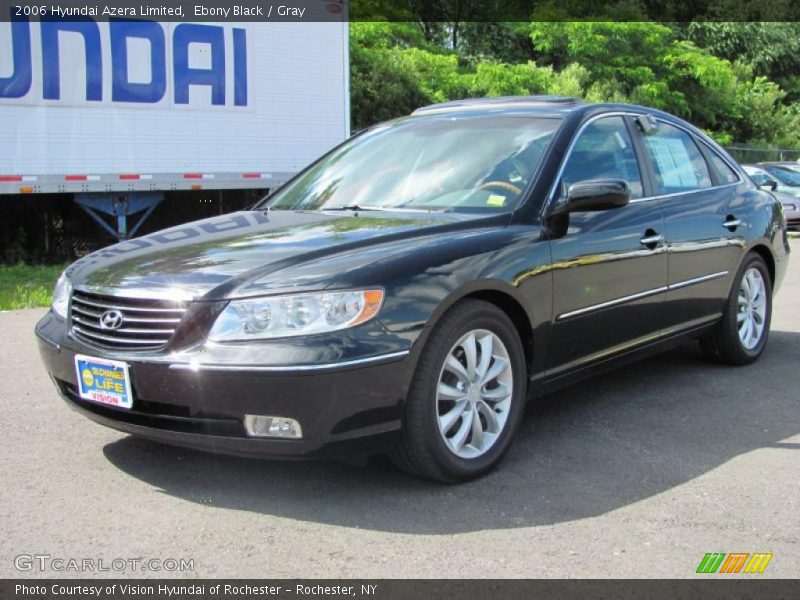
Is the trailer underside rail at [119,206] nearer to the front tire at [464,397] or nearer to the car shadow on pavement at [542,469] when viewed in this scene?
the car shadow on pavement at [542,469]

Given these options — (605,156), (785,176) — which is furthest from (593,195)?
(785,176)

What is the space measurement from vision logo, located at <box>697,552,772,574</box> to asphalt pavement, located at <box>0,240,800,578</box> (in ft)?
0.10

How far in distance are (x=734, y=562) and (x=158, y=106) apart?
35.6 feet

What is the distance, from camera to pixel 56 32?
445 inches

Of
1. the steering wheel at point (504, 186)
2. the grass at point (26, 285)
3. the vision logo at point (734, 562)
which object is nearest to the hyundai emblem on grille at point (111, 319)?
the steering wheel at point (504, 186)

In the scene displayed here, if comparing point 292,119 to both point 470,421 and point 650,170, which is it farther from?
point 470,421

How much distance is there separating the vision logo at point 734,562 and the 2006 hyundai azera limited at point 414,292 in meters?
1.02

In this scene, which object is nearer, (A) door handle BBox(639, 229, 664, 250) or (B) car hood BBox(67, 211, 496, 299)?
(B) car hood BBox(67, 211, 496, 299)

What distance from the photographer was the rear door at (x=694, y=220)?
5.04 m

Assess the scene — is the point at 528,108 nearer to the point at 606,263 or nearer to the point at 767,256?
the point at 606,263

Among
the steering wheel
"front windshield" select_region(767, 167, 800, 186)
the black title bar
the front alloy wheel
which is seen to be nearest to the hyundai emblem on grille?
the front alloy wheel

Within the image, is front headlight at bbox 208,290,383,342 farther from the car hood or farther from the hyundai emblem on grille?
the hyundai emblem on grille

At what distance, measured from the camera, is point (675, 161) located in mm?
5367

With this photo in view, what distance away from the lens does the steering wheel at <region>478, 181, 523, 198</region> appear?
13.9 ft
